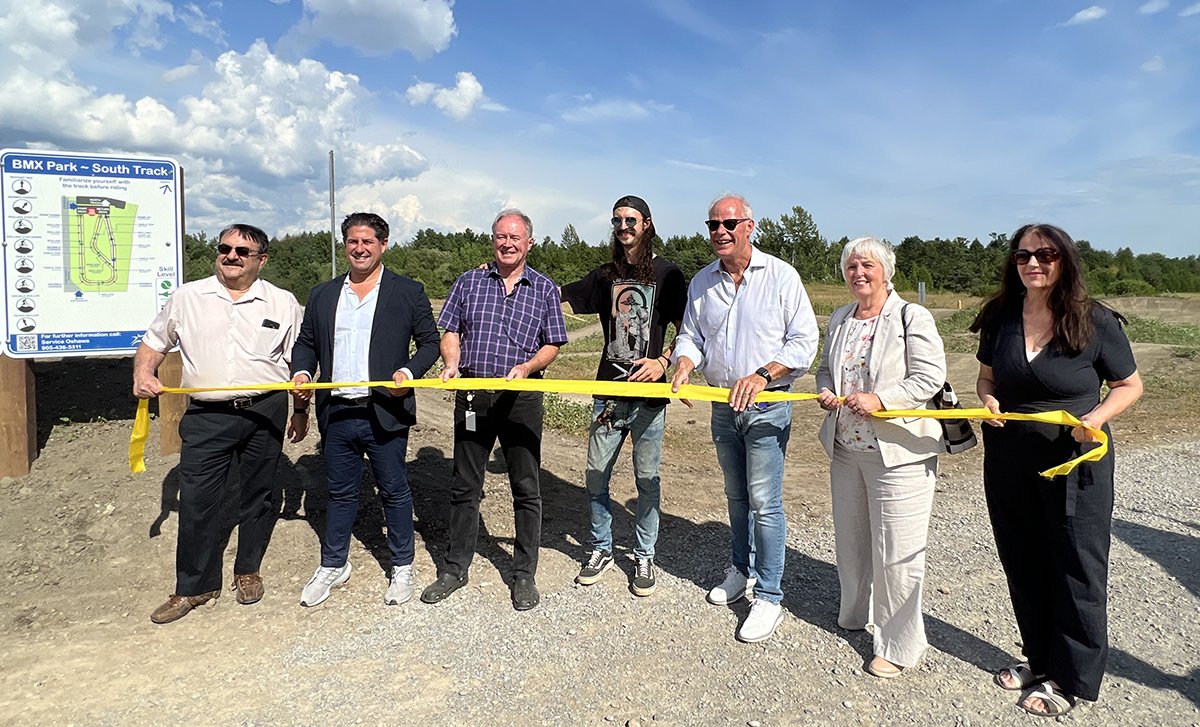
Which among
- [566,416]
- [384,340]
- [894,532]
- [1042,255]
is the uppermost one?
[1042,255]

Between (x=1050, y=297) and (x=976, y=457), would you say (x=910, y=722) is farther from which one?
(x=976, y=457)

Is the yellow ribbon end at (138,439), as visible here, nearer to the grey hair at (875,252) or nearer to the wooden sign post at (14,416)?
the wooden sign post at (14,416)

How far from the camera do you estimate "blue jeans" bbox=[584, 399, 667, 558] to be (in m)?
4.54

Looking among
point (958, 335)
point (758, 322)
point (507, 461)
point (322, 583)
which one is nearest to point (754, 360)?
point (758, 322)

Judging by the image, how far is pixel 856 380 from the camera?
372cm

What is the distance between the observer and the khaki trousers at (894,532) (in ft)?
12.0

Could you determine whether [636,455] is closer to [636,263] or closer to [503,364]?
[503,364]

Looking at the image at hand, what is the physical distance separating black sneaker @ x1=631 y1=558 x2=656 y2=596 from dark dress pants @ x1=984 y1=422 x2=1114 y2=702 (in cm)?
197

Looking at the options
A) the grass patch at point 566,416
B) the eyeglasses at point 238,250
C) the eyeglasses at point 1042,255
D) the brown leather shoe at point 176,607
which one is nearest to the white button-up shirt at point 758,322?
the eyeglasses at point 1042,255

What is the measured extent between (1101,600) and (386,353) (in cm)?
376

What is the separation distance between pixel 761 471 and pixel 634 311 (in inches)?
47.4

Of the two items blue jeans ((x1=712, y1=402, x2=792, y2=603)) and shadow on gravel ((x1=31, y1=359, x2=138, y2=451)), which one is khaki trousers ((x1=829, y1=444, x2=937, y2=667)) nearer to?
blue jeans ((x1=712, y1=402, x2=792, y2=603))

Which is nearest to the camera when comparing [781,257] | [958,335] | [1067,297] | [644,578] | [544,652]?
[1067,297]

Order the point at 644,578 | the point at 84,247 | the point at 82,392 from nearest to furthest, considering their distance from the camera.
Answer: the point at 644,578, the point at 84,247, the point at 82,392
